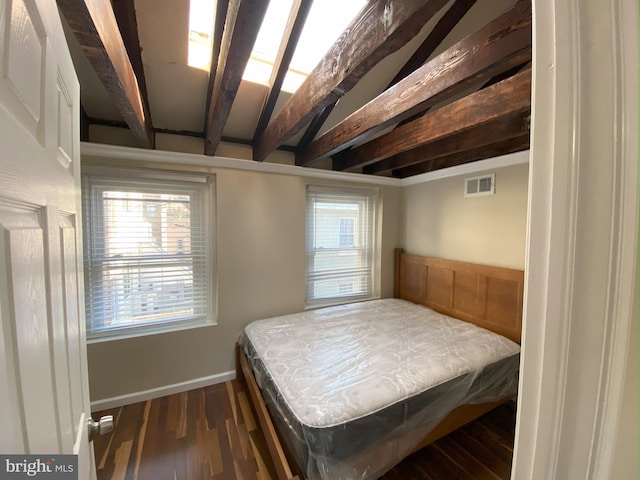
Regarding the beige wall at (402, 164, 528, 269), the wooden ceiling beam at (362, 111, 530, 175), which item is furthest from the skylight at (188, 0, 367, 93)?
the beige wall at (402, 164, 528, 269)

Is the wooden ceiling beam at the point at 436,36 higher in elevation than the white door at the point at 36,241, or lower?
higher

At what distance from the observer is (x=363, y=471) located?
1.29 m

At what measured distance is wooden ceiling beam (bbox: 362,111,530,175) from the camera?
178 cm

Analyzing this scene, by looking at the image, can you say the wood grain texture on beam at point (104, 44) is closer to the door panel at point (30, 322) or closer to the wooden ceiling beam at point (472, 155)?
the door panel at point (30, 322)

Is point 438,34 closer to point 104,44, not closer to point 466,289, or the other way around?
point 104,44

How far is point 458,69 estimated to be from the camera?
116 cm

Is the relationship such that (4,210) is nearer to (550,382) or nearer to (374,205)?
(550,382)

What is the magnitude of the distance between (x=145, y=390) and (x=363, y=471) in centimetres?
198

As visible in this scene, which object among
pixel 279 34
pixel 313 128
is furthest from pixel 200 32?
pixel 313 128

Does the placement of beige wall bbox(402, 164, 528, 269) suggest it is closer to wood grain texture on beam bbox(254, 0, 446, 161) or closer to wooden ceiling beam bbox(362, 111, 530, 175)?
wooden ceiling beam bbox(362, 111, 530, 175)

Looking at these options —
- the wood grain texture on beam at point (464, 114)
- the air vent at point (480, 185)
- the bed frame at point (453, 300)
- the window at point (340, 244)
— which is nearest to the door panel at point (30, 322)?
the bed frame at point (453, 300)

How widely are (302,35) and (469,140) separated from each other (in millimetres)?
1534

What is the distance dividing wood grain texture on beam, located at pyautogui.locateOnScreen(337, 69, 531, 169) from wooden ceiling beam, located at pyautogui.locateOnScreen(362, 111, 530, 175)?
0.10 m

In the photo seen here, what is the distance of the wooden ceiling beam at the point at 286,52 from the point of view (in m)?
1.42
